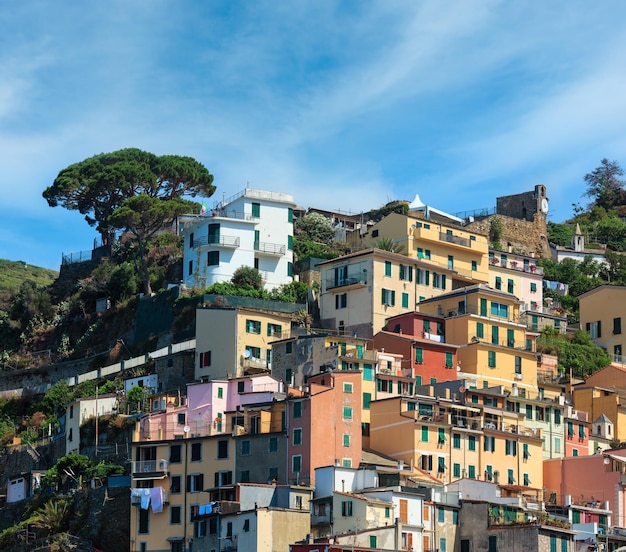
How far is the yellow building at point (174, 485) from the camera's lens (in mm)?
62844

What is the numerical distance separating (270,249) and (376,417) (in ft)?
66.5

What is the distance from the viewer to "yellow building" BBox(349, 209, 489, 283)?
286 ft

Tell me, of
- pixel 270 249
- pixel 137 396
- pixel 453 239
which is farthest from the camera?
pixel 453 239

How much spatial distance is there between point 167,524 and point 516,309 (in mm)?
27029

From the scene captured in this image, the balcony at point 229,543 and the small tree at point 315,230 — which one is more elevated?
the small tree at point 315,230

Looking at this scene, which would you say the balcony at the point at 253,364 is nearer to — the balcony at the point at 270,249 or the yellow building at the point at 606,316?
the balcony at the point at 270,249

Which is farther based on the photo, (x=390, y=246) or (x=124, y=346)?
(x=390, y=246)

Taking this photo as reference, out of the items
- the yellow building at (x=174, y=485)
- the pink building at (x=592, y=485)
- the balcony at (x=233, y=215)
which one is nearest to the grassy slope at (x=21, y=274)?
the balcony at (x=233, y=215)

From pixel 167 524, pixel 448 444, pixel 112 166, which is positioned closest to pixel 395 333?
pixel 448 444

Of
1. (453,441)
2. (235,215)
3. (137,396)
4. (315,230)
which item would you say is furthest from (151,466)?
(315,230)

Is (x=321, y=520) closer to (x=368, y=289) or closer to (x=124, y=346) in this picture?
(x=368, y=289)

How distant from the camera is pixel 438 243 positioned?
8762 cm

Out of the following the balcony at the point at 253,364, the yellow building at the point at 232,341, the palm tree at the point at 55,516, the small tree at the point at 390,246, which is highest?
the small tree at the point at 390,246

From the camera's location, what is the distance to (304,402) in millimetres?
61875
